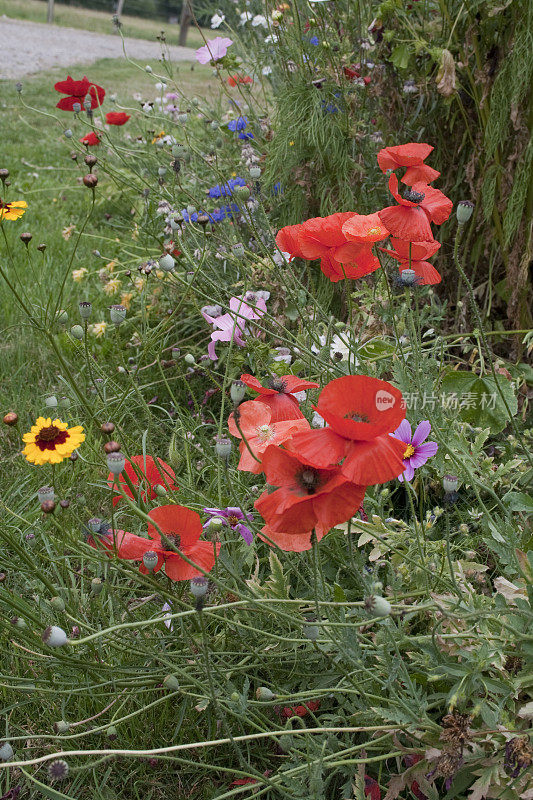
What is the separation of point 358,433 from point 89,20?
2114cm

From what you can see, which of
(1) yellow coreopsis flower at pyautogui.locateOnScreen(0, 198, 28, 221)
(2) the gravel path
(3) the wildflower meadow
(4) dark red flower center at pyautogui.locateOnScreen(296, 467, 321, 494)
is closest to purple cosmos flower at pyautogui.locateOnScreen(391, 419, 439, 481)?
(3) the wildflower meadow

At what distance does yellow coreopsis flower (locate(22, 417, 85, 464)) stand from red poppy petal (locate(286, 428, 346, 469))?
0.41m

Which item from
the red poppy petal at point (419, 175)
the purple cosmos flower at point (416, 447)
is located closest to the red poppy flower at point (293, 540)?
the purple cosmos flower at point (416, 447)

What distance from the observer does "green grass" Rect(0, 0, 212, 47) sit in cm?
1712

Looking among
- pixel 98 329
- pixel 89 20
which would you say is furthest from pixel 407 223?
pixel 89 20

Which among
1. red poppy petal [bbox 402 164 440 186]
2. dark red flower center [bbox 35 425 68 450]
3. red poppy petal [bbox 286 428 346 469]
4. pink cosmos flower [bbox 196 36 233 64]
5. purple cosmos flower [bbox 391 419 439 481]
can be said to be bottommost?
purple cosmos flower [bbox 391 419 439 481]

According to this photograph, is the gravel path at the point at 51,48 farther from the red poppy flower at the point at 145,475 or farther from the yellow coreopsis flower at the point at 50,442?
the yellow coreopsis flower at the point at 50,442

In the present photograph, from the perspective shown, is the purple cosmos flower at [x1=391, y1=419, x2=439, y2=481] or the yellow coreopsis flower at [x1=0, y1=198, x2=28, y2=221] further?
the yellow coreopsis flower at [x1=0, y1=198, x2=28, y2=221]

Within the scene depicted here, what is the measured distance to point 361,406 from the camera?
3.06ft

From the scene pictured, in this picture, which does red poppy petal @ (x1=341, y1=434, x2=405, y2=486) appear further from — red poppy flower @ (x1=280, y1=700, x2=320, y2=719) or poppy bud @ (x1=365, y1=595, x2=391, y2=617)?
red poppy flower @ (x1=280, y1=700, x2=320, y2=719)

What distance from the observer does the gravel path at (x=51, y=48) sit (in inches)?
389

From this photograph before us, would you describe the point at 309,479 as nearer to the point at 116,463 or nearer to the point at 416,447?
the point at 116,463

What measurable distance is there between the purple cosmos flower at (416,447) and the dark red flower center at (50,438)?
663 mm

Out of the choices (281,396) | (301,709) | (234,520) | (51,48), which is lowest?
(51,48)
